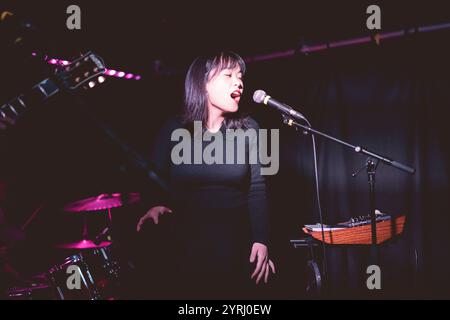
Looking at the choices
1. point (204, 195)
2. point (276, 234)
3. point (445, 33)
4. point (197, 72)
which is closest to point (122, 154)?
point (204, 195)

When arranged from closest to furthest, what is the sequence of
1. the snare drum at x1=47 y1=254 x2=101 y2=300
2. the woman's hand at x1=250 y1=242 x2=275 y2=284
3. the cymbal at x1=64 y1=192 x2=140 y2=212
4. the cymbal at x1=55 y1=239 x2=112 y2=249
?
the woman's hand at x1=250 y1=242 x2=275 y2=284
the snare drum at x1=47 y1=254 x2=101 y2=300
the cymbal at x1=64 y1=192 x2=140 y2=212
the cymbal at x1=55 y1=239 x2=112 y2=249

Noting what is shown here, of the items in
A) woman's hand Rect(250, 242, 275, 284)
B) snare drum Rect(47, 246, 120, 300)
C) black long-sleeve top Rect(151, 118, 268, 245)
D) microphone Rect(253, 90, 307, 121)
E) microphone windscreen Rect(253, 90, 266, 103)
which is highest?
microphone windscreen Rect(253, 90, 266, 103)

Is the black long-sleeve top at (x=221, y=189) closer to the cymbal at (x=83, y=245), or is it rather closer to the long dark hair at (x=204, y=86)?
the long dark hair at (x=204, y=86)

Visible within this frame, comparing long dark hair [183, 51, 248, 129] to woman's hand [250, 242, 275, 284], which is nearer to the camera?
woman's hand [250, 242, 275, 284]

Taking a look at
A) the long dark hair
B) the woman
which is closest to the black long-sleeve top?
the woman

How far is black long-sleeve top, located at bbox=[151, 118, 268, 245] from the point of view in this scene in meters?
1.90

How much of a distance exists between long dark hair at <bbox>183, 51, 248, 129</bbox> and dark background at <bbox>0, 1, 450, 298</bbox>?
36.5 inches

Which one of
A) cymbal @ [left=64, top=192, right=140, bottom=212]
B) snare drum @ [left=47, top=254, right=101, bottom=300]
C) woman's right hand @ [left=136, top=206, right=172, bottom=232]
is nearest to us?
woman's right hand @ [left=136, top=206, right=172, bottom=232]

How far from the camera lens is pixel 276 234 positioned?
10.7 feet

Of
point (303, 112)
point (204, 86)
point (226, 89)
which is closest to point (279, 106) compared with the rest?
point (226, 89)

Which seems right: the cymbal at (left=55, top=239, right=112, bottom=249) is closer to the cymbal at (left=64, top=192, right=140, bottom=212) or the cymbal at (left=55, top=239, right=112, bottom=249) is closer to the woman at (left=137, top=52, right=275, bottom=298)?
the cymbal at (left=64, top=192, right=140, bottom=212)

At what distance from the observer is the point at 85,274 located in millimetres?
2678
